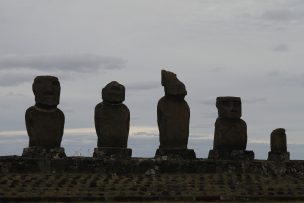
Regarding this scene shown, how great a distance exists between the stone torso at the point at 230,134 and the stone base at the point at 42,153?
587 cm

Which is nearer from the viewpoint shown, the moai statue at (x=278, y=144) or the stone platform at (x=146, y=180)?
the stone platform at (x=146, y=180)

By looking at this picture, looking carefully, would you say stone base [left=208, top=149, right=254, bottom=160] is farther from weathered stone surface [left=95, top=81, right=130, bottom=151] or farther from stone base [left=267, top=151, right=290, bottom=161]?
weathered stone surface [left=95, top=81, right=130, bottom=151]

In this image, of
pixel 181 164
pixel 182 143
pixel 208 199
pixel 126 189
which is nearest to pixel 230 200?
pixel 208 199

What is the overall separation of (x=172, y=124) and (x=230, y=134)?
2266mm

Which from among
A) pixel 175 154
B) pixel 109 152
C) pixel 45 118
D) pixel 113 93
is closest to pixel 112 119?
pixel 113 93

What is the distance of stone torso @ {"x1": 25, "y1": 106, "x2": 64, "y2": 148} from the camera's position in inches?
874

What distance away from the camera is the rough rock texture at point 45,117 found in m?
22.2

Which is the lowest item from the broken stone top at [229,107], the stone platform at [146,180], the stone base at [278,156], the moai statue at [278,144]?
the stone platform at [146,180]

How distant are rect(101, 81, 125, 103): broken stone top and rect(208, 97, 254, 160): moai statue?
3.84 meters

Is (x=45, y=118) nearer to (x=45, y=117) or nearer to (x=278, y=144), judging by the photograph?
(x=45, y=117)

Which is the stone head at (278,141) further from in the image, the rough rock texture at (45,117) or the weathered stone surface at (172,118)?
the rough rock texture at (45,117)

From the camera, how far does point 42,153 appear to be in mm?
21734

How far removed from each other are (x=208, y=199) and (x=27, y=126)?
796cm

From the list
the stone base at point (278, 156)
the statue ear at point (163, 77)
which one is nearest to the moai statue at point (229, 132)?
the stone base at point (278, 156)
